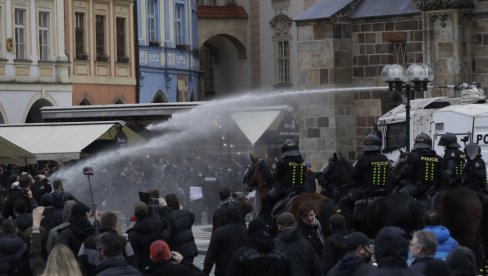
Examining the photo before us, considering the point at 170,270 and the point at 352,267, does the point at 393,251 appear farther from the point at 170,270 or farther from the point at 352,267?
the point at 170,270

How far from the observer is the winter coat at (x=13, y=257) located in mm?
14680

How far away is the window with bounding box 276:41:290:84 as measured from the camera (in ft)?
220

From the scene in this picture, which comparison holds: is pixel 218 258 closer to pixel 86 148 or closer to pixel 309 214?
pixel 309 214

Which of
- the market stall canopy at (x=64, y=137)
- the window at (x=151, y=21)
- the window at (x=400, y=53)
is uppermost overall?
the window at (x=151, y=21)

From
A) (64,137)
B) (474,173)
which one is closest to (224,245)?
(474,173)

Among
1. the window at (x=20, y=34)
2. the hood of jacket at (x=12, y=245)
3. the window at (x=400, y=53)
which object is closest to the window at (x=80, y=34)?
the window at (x=20, y=34)

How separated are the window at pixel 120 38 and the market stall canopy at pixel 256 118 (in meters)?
19.0

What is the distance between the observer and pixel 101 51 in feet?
188

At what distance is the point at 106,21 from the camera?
5766 cm

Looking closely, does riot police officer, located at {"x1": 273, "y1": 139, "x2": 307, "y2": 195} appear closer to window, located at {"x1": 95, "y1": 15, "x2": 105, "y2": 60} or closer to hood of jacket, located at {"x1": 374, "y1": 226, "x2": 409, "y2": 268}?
hood of jacket, located at {"x1": 374, "y1": 226, "x2": 409, "y2": 268}

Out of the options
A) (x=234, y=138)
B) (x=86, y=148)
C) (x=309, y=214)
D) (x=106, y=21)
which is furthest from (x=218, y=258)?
(x=106, y=21)

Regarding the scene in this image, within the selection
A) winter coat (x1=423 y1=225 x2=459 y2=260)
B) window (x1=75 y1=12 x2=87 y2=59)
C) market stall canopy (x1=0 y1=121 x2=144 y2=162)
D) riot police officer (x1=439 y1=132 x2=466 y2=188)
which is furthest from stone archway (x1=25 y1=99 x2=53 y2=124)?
winter coat (x1=423 y1=225 x2=459 y2=260)

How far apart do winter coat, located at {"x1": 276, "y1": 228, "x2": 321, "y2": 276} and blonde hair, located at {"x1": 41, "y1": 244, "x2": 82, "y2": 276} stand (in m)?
3.45

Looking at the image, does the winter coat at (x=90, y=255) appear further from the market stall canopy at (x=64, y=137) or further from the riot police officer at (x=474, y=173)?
the market stall canopy at (x=64, y=137)
